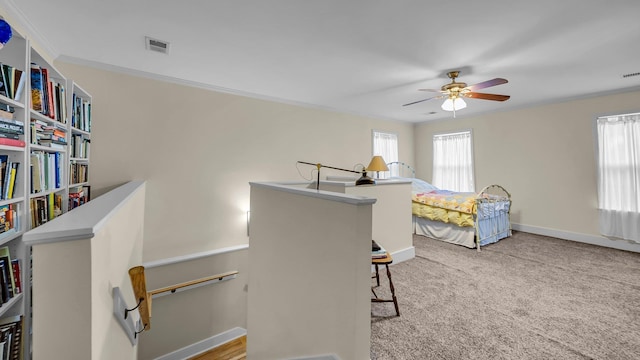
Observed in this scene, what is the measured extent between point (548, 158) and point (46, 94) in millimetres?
6568

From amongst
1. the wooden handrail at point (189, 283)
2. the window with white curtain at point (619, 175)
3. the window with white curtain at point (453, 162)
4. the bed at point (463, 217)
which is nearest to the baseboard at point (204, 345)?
the wooden handrail at point (189, 283)

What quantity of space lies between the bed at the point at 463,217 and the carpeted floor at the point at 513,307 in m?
0.41

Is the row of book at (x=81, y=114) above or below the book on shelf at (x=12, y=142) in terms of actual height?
above

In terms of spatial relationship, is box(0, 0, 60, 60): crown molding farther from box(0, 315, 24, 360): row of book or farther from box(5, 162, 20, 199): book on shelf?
box(0, 315, 24, 360): row of book

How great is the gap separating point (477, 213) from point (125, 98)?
506cm

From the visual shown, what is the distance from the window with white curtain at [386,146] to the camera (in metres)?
5.39

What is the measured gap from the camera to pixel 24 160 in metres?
1.33

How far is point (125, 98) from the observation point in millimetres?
2775

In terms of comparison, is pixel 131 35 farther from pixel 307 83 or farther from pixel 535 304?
pixel 535 304

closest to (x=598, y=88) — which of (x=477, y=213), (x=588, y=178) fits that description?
(x=588, y=178)

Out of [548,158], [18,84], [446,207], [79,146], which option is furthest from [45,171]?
[548,158]

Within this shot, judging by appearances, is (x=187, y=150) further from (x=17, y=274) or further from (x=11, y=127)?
(x=17, y=274)

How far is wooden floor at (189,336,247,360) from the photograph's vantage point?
286cm

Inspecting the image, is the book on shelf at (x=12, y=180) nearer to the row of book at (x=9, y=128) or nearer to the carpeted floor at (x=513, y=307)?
the row of book at (x=9, y=128)
